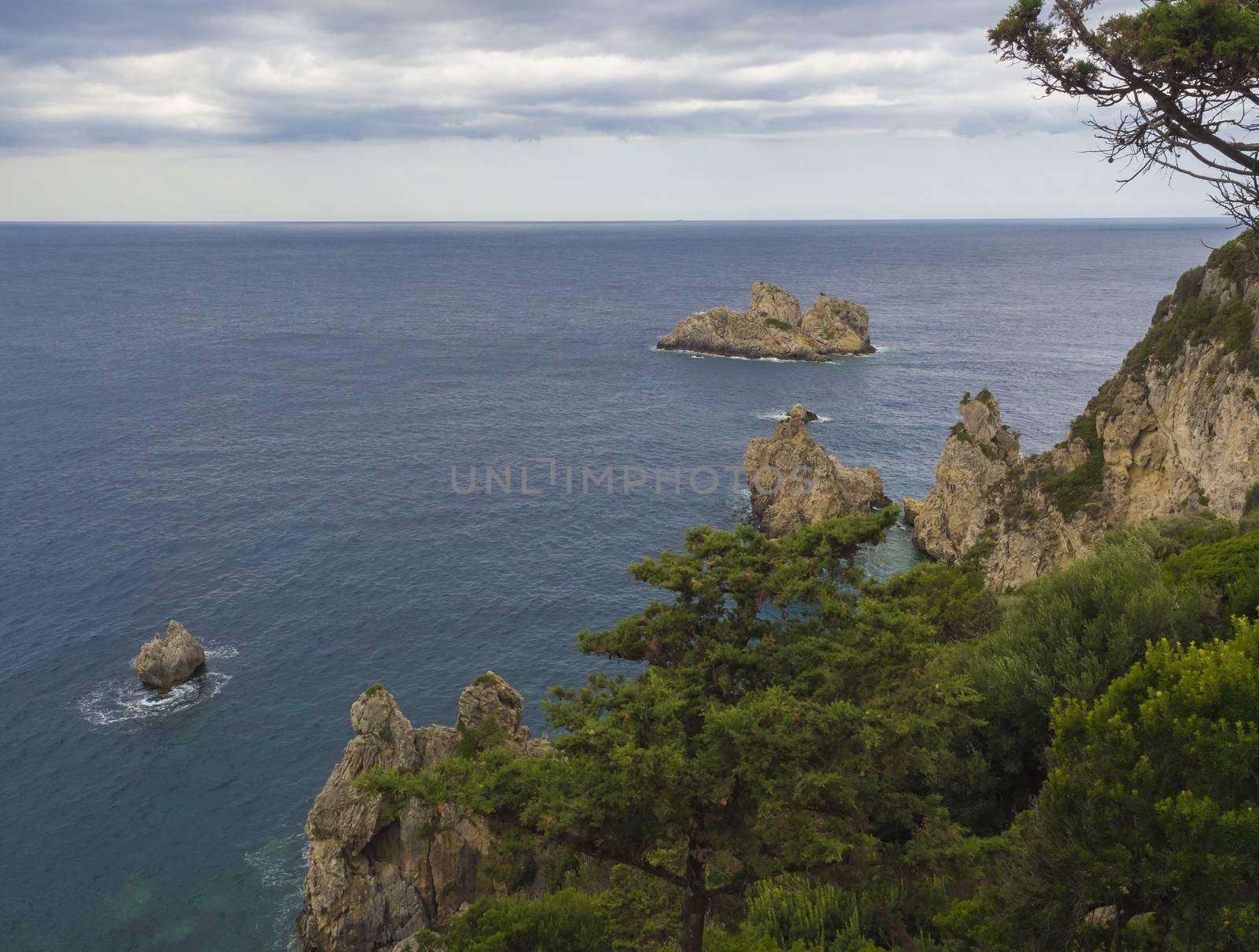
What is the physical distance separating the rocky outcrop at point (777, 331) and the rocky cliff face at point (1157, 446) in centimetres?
7938

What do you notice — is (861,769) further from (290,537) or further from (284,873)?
(290,537)

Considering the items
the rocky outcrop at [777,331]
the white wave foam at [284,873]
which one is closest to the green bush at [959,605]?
the white wave foam at [284,873]

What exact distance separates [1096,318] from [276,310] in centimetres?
17848

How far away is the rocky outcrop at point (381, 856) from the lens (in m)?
34.0

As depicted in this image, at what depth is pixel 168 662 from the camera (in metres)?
50.7

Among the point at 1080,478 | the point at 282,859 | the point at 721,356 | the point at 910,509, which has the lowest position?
the point at 282,859

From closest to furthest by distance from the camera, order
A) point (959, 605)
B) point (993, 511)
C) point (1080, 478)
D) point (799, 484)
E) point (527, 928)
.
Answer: point (527, 928) < point (959, 605) < point (1080, 478) < point (993, 511) < point (799, 484)

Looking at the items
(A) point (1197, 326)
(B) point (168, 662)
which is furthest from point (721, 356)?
(B) point (168, 662)

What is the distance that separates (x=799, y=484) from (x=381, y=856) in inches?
1851

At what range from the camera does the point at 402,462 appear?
8944 centimetres

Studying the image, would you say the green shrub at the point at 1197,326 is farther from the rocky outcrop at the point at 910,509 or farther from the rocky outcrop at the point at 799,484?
the rocky outcrop at the point at 799,484

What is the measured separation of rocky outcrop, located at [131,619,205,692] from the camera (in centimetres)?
5075

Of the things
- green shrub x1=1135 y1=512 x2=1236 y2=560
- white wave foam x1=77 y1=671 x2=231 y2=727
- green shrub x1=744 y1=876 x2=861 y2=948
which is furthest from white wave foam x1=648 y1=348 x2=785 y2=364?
green shrub x1=744 y1=876 x2=861 y2=948

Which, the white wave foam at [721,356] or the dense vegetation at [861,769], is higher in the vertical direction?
the white wave foam at [721,356]
